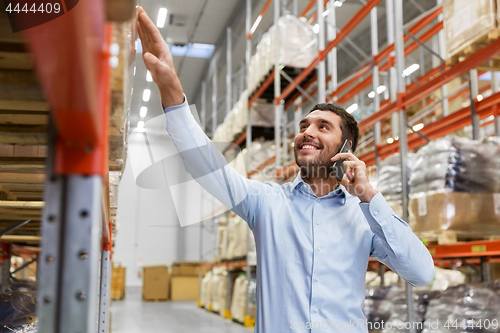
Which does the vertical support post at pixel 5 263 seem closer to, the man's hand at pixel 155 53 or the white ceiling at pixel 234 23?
the man's hand at pixel 155 53

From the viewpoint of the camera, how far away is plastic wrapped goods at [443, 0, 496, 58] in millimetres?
3303

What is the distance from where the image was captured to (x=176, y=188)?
170 cm

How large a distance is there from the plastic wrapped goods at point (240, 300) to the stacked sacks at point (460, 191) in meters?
5.93

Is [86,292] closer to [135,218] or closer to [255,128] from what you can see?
[255,128]

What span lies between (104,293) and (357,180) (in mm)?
1910

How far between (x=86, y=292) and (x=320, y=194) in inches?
61.9

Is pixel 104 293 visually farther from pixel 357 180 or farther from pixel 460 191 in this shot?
pixel 460 191

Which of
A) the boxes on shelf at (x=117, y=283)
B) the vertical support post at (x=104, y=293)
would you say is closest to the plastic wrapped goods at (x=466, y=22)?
the vertical support post at (x=104, y=293)

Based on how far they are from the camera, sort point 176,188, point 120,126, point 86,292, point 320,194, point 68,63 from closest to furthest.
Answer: point 68,63, point 86,292, point 120,126, point 176,188, point 320,194

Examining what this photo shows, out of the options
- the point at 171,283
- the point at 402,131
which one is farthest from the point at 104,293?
the point at 171,283

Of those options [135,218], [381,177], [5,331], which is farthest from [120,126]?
[135,218]

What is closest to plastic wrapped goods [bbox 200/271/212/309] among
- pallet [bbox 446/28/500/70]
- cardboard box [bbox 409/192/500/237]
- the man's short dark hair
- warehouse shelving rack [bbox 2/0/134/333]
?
cardboard box [bbox 409/192/500/237]

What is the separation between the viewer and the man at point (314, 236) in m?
1.87

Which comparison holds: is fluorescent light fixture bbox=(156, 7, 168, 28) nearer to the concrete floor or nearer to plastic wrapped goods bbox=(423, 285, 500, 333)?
plastic wrapped goods bbox=(423, 285, 500, 333)
